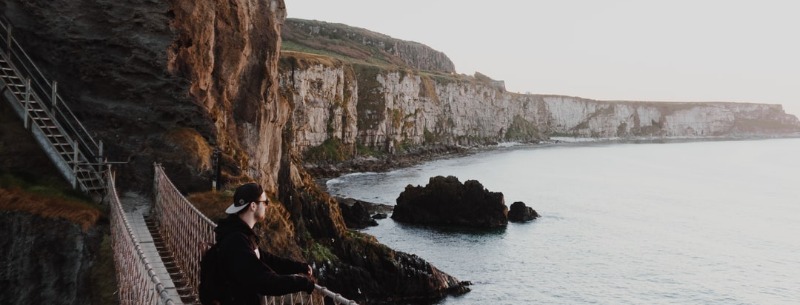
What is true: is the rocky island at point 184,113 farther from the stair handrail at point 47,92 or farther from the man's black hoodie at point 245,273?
the man's black hoodie at point 245,273

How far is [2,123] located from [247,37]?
1148 centimetres

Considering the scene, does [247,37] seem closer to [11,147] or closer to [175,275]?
[11,147]

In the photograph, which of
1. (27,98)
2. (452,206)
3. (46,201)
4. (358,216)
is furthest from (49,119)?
(452,206)

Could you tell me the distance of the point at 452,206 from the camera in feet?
190

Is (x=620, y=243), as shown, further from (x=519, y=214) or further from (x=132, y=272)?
(x=132, y=272)

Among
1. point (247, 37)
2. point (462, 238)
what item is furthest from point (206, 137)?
point (462, 238)

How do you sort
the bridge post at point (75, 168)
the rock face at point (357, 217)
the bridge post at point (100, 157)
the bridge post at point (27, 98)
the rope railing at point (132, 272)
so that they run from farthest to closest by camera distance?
1. the rock face at point (357, 217)
2. the bridge post at point (100, 157)
3. the bridge post at point (27, 98)
4. the bridge post at point (75, 168)
5. the rope railing at point (132, 272)

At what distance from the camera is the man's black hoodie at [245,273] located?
18.6ft

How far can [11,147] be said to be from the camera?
15.5m

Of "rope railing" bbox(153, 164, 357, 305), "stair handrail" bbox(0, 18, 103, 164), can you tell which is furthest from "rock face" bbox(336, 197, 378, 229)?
"rope railing" bbox(153, 164, 357, 305)

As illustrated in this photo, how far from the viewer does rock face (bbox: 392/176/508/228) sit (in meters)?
57.2

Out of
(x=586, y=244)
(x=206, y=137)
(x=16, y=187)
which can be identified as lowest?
(x=586, y=244)

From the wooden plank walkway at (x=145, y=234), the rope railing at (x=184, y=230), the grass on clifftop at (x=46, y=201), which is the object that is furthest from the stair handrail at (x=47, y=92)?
the rope railing at (x=184, y=230)

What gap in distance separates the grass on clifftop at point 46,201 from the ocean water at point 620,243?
2384cm
